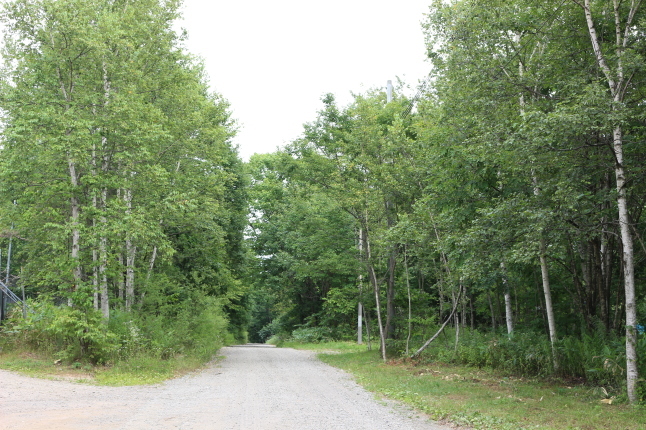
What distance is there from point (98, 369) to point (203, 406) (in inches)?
233

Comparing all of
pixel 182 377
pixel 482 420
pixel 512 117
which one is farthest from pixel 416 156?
pixel 482 420

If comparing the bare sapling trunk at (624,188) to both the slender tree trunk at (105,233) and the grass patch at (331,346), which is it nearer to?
the slender tree trunk at (105,233)

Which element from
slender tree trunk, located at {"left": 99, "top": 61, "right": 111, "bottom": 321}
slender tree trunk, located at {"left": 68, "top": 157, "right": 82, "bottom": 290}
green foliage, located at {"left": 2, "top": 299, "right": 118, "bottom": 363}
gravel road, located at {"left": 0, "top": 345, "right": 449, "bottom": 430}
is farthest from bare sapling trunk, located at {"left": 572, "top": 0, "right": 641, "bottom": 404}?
slender tree trunk, located at {"left": 68, "top": 157, "right": 82, "bottom": 290}

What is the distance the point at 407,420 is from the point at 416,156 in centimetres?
1110

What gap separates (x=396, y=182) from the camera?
1759 cm

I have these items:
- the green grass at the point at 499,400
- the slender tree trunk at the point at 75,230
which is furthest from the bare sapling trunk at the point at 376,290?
the slender tree trunk at the point at 75,230

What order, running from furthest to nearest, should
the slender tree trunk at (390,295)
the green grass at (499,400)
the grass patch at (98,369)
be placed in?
the slender tree trunk at (390,295)
the grass patch at (98,369)
the green grass at (499,400)

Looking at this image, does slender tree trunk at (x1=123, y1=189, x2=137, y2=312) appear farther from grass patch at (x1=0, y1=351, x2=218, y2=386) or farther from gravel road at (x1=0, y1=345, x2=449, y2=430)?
gravel road at (x1=0, y1=345, x2=449, y2=430)

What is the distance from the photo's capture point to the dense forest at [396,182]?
9.70 meters

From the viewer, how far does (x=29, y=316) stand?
1427 cm

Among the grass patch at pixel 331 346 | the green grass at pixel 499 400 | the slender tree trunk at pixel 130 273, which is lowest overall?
the grass patch at pixel 331 346

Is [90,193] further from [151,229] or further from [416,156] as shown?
[416,156]

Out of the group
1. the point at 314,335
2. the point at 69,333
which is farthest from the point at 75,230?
the point at 314,335

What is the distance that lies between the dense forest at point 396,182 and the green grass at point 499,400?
0.76 m
